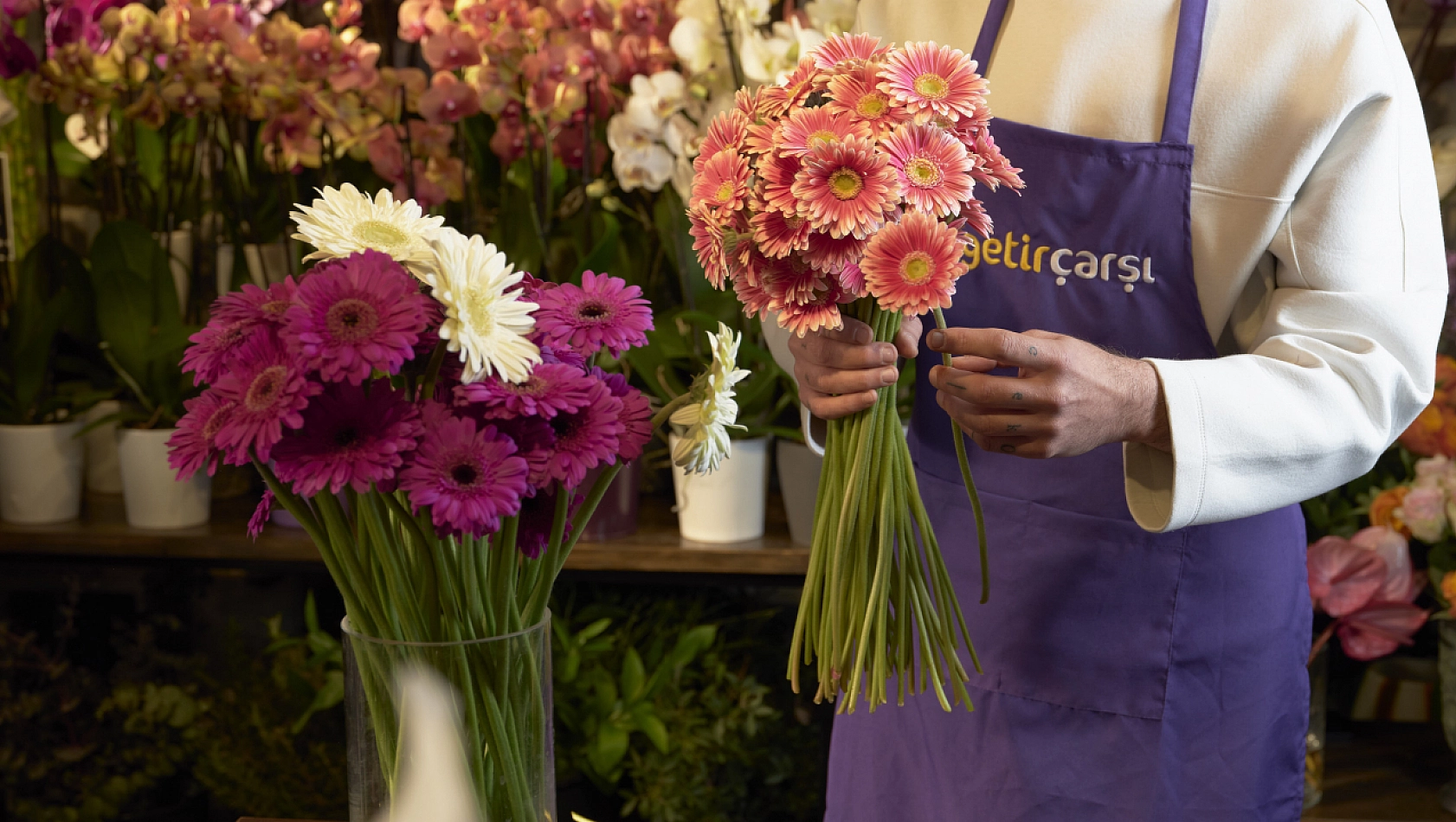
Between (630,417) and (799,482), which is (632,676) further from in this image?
(630,417)

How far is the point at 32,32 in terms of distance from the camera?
1954 millimetres

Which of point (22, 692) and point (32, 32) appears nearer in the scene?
point (22, 692)

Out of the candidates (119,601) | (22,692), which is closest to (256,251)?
(119,601)

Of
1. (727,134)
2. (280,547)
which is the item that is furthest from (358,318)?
(280,547)

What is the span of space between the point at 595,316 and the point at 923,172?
0.61 feet

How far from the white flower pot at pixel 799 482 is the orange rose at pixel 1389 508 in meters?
0.68

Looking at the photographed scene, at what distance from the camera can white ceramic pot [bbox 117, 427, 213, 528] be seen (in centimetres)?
156

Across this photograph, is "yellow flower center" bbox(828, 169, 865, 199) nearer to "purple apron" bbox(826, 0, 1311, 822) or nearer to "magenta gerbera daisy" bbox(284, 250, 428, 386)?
"magenta gerbera daisy" bbox(284, 250, 428, 386)

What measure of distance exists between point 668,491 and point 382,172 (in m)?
0.61

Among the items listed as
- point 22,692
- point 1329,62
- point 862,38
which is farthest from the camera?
point 22,692

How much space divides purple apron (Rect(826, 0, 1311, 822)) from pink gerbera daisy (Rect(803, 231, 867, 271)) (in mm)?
317

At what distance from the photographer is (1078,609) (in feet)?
3.01

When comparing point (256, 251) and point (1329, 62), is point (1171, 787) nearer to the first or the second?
point (1329, 62)

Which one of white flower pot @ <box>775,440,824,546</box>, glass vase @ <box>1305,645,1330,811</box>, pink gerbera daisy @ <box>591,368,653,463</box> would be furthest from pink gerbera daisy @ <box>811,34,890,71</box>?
glass vase @ <box>1305,645,1330,811</box>
